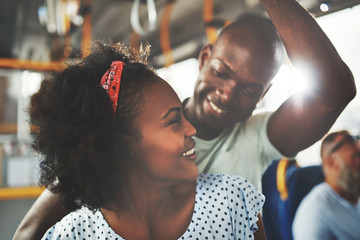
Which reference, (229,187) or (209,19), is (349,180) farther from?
(209,19)

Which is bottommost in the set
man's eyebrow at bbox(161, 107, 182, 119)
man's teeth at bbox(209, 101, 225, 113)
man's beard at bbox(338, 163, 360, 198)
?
man's beard at bbox(338, 163, 360, 198)

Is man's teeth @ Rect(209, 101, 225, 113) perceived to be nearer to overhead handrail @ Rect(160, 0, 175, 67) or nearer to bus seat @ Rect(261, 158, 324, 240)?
bus seat @ Rect(261, 158, 324, 240)

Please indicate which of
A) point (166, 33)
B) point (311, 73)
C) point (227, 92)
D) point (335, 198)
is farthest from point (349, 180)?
point (166, 33)

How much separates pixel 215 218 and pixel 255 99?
1.44 ft

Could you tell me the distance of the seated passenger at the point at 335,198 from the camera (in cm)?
98

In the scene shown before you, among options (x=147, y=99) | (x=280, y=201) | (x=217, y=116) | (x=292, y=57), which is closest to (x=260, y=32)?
(x=292, y=57)

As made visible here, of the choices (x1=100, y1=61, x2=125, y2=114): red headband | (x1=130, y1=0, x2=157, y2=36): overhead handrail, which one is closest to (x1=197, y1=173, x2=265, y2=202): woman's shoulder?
(x1=100, y1=61, x2=125, y2=114): red headband

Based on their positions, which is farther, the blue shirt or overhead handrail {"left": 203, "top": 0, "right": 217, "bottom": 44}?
overhead handrail {"left": 203, "top": 0, "right": 217, "bottom": 44}

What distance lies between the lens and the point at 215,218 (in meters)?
1.10

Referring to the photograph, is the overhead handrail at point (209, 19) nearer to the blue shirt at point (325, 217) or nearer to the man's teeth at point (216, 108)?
the man's teeth at point (216, 108)

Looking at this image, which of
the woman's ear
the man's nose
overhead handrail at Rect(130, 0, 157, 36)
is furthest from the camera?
overhead handrail at Rect(130, 0, 157, 36)

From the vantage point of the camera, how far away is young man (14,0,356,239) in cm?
98

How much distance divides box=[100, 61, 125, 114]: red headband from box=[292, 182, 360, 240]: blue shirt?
688 mm

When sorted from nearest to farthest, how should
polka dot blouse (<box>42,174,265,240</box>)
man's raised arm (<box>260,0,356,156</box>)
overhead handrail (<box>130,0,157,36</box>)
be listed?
man's raised arm (<box>260,0,356,156</box>)
polka dot blouse (<box>42,174,265,240</box>)
overhead handrail (<box>130,0,157,36</box>)
